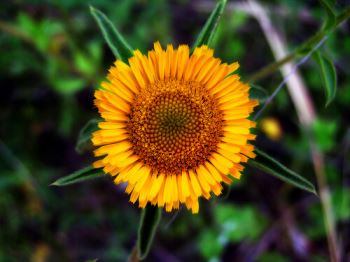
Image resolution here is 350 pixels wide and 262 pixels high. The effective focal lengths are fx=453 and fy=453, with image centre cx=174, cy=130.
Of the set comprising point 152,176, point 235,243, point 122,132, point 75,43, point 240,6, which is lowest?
point 235,243

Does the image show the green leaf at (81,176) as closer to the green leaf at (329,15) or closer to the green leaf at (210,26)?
the green leaf at (210,26)

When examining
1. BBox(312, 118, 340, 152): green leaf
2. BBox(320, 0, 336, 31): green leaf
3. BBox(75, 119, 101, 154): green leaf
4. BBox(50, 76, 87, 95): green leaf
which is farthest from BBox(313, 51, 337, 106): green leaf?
BBox(50, 76, 87, 95): green leaf

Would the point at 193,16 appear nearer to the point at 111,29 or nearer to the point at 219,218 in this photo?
the point at 219,218

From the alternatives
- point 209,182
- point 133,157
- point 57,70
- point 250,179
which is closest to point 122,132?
point 133,157

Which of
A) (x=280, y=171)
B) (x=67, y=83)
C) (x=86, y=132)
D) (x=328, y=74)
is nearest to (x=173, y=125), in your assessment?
(x=86, y=132)

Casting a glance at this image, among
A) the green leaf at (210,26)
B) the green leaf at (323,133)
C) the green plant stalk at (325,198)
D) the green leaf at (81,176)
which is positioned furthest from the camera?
the green leaf at (323,133)

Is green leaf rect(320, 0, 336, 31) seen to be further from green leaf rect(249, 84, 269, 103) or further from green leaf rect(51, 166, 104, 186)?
green leaf rect(51, 166, 104, 186)

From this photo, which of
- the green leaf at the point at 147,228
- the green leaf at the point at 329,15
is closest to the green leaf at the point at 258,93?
the green leaf at the point at 329,15
